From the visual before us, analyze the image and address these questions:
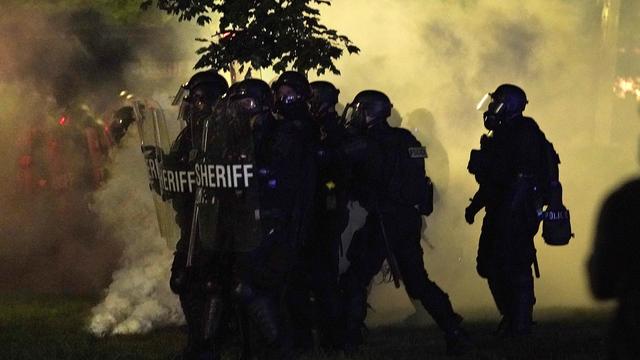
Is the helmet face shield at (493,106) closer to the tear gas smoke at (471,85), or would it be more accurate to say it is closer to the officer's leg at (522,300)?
the officer's leg at (522,300)

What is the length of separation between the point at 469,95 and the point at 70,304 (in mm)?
5685

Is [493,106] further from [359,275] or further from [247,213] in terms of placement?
[247,213]

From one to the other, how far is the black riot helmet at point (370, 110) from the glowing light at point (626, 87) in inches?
346

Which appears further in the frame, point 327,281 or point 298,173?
point 327,281

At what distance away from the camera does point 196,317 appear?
22.1ft

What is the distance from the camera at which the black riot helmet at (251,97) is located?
21.6 ft

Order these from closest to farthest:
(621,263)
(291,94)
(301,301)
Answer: (621,263) < (291,94) < (301,301)

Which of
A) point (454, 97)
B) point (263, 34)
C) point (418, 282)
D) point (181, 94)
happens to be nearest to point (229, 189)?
point (181, 94)

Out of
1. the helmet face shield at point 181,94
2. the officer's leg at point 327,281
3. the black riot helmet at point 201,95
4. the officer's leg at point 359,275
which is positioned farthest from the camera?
the officer's leg at point 359,275

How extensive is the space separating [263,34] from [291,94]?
1.54 m

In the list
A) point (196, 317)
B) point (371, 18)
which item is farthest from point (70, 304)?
point (371, 18)

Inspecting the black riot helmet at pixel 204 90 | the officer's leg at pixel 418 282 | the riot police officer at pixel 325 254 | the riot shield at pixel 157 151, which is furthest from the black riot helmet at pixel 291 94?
the officer's leg at pixel 418 282

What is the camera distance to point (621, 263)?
11.9ft

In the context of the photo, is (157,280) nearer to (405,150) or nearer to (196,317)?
(196,317)
